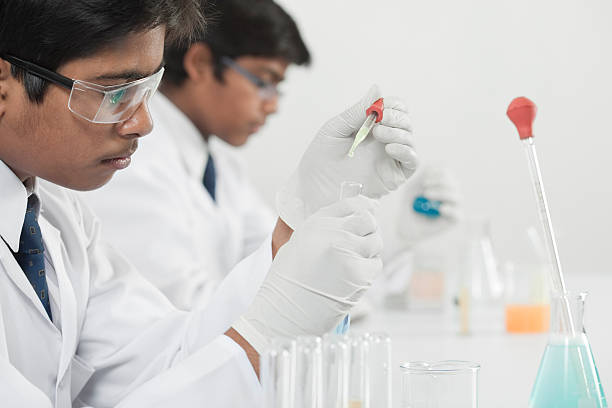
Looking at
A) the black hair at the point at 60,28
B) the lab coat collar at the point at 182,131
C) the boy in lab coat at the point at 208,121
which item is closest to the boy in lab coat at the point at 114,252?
the black hair at the point at 60,28

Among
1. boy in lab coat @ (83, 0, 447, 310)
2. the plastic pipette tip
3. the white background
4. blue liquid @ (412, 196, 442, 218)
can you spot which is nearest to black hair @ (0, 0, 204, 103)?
Result: the plastic pipette tip

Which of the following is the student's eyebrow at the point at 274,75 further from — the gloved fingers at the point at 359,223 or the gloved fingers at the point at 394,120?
the gloved fingers at the point at 359,223

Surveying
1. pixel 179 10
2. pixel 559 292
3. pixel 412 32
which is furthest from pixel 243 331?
pixel 412 32

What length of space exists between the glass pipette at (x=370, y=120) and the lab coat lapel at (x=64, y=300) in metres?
0.61

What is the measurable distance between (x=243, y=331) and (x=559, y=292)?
0.49m

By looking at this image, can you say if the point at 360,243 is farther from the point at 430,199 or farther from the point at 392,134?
the point at 430,199

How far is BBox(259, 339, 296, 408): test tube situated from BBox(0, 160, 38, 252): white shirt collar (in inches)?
26.2

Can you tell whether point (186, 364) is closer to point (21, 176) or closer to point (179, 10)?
point (21, 176)

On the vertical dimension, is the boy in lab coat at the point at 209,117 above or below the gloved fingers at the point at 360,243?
above

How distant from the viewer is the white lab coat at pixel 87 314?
1.35 metres

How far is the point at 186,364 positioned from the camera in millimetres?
1167

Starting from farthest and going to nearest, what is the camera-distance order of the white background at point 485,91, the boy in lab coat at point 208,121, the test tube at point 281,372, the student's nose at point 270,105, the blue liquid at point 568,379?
the white background at point 485,91 < the student's nose at point 270,105 < the boy in lab coat at point 208,121 < the blue liquid at point 568,379 < the test tube at point 281,372

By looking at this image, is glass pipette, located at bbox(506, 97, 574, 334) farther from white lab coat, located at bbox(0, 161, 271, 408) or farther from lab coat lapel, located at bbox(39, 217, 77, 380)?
lab coat lapel, located at bbox(39, 217, 77, 380)

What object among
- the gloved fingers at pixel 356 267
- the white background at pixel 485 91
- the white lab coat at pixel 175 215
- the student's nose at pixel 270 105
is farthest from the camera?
the white background at pixel 485 91
